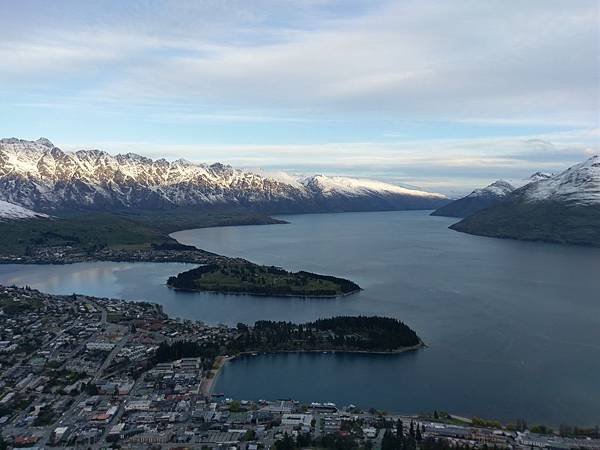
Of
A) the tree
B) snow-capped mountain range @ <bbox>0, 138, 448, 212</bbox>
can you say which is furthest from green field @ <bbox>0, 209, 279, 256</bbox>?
the tree

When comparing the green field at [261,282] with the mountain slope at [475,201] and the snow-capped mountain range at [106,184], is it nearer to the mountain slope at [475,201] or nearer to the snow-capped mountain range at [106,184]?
the snow-capped mountain range at [106,184]

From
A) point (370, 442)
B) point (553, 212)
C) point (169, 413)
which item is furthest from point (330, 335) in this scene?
point (553, 212)

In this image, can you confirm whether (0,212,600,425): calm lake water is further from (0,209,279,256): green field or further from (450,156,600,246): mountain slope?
(0,209,279,256): green field

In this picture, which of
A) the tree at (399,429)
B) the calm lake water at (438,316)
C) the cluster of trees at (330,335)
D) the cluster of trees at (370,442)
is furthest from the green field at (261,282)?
the cluster of trees at (370,442)

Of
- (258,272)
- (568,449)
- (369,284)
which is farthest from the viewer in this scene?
(258,272)

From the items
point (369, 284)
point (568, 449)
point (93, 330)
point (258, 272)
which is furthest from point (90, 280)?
point (568, 449)

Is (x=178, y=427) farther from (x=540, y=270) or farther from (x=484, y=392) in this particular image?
(x=540, y=270)

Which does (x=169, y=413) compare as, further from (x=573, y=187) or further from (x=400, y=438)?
(x=573, y=187)
